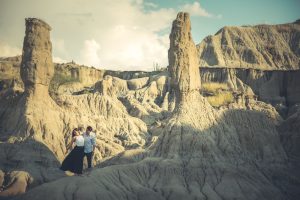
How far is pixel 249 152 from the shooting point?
242ft

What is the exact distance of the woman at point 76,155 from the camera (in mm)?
39750

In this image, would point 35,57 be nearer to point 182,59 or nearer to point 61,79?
point 182,59

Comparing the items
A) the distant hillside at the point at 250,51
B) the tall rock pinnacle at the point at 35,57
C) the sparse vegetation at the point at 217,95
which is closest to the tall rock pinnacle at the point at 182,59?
the tall rock pinnacle at the point at 35,57

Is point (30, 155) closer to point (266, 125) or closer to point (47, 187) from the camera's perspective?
point (47, 187)

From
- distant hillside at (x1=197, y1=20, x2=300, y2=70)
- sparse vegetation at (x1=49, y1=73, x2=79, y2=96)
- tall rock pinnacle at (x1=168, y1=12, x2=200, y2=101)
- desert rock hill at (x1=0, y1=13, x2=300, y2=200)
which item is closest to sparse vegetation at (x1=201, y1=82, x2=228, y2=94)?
distant hillside at (x1=197, y1=20, x2=300, y2=70)

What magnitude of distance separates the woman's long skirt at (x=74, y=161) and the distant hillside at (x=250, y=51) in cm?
14415

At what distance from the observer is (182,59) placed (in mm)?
75812

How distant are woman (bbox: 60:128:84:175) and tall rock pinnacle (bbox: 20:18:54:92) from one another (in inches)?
1563

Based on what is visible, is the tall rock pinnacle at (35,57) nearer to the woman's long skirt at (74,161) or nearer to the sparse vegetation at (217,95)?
the woman's long skirt at (74,161)

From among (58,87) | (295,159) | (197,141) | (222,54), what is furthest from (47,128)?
(222,54)

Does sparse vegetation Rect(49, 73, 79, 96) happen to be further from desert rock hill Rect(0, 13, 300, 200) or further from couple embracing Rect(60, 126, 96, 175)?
couple embracing Rect(60, 126, 96, 175)

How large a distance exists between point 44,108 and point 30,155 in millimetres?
11229

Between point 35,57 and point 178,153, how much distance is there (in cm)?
2763

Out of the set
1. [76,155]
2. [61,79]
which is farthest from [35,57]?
[61,79]
